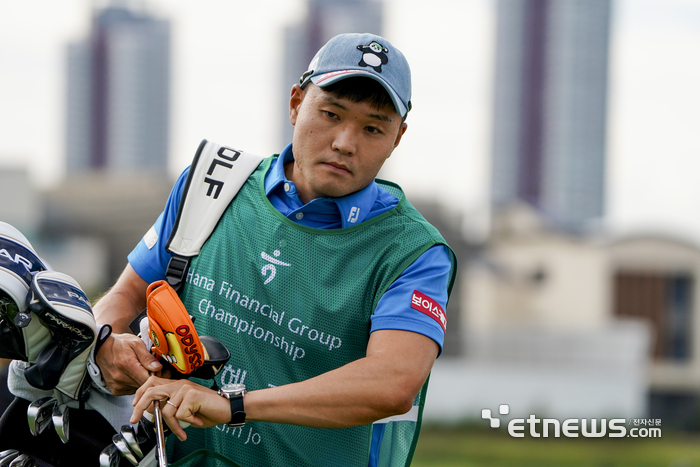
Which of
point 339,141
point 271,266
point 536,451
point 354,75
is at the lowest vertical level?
point 271,266

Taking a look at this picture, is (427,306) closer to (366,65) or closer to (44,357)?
(366,65)

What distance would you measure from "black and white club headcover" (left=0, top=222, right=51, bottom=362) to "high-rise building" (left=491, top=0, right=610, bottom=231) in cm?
6773

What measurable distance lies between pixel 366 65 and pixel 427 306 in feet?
2.22

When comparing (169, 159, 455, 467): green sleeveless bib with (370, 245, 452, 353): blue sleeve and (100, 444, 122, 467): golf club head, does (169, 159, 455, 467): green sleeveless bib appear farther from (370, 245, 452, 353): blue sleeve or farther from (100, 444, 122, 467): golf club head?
(100, 444, 122, 467): golf club head

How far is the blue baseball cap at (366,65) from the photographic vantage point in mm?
2125

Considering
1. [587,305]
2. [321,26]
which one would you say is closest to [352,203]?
[587,305]

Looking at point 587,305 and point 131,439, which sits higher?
point 587,305

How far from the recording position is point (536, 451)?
920 inches

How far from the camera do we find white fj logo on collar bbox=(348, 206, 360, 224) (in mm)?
2248

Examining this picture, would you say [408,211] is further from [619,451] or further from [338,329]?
[619,451]

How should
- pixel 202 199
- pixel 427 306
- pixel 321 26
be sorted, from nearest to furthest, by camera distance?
pixel 427 306, pixel 202 199, pixel 321 26

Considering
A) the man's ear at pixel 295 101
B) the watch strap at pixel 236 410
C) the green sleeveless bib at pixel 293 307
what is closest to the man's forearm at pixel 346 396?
the watch strap at pixel 236 410

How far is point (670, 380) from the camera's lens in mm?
41969

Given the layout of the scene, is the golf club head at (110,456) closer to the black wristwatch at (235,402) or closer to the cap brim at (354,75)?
the black wristwatch at (235,402)
